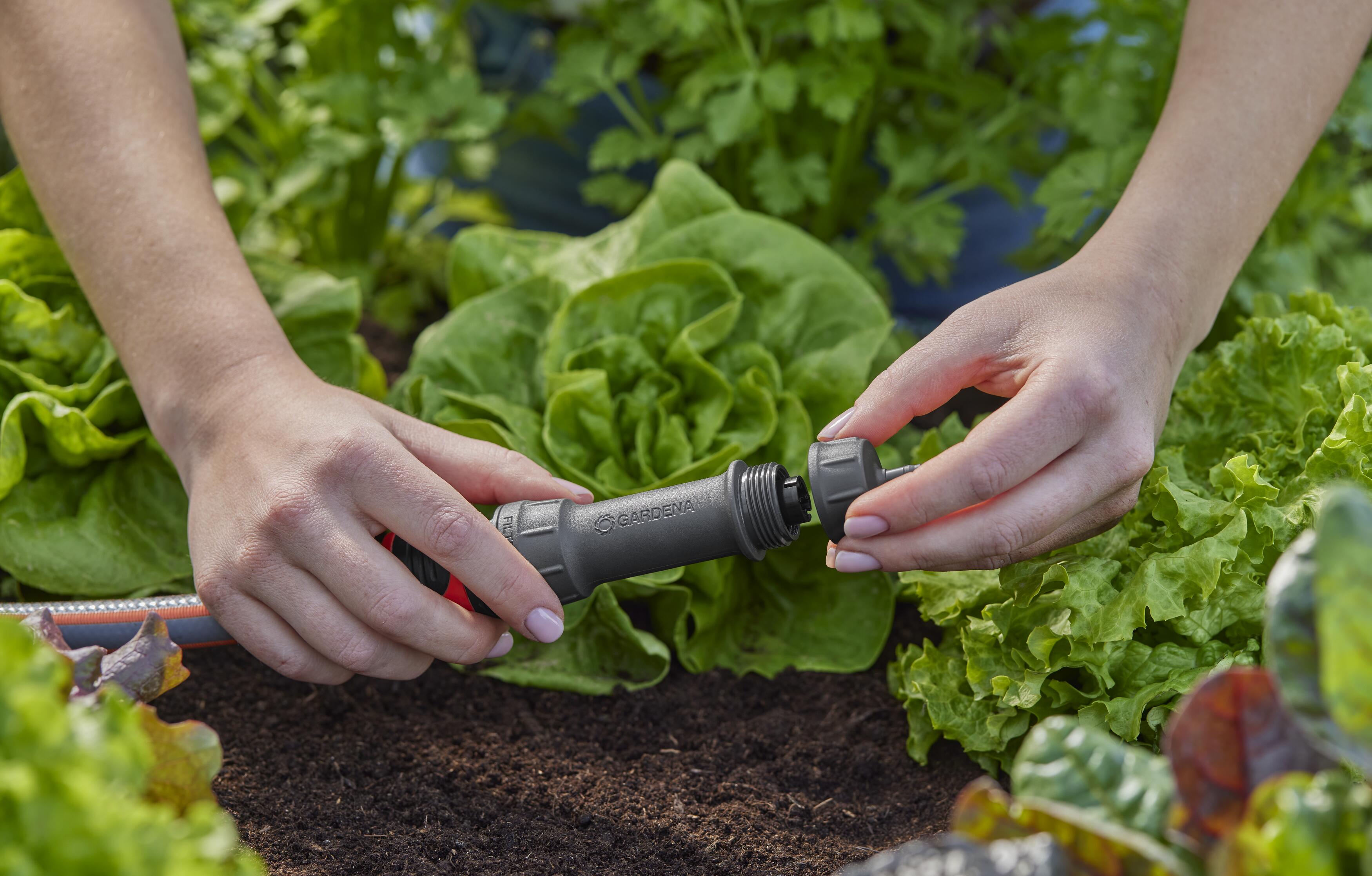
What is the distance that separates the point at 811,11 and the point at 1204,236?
35.9 inches

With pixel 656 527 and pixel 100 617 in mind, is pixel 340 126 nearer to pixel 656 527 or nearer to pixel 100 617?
pixel 100 617

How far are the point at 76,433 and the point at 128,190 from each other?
37 centimetres

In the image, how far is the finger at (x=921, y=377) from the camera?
1127 millimetres

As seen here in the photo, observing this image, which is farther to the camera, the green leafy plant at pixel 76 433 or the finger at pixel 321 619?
the green leafy plant at pixel 76 433

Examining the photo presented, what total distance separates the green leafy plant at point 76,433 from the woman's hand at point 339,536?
39 centimetres

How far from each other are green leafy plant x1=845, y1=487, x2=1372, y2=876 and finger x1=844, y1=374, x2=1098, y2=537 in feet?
1.22

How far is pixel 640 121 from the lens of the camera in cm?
220

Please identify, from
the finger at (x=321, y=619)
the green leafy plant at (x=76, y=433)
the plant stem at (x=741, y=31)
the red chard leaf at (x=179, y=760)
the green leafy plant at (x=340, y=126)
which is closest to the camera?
the red chard leaf at (x=179, y=760)

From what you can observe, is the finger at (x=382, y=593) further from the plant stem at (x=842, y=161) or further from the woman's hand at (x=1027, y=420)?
the plant stem at (x=842, y=161)

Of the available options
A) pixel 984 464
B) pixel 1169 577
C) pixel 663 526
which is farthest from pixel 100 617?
pixel 1169 577

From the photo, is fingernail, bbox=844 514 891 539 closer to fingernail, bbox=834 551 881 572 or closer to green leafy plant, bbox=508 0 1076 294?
fingernail, bbox=834 551 881 572

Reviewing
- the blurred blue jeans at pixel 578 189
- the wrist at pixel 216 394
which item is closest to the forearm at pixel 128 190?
the wrist at pixel 216 394

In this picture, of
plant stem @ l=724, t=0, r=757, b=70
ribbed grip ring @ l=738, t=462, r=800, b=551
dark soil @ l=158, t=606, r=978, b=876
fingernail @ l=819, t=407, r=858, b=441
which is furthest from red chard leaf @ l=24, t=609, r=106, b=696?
plant stem @ l=724, t=0, r=757, b=70

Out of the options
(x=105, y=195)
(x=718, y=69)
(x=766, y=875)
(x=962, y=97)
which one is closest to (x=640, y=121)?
(x=718, y=69)
